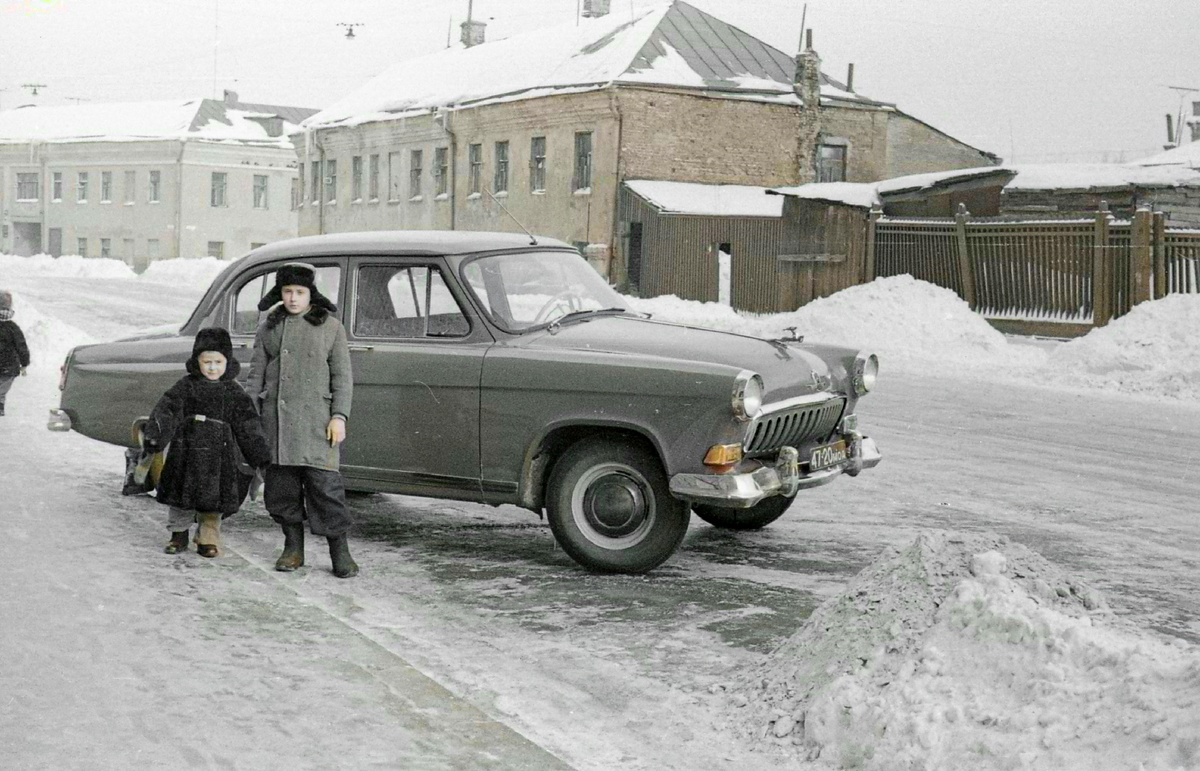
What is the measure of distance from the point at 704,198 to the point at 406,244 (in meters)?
29.4

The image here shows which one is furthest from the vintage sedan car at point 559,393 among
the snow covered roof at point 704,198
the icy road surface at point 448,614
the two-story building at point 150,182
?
the two-story building at point 150,182

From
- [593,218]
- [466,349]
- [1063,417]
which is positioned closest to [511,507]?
[466,349]

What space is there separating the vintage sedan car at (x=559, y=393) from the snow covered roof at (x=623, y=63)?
29.5 metres

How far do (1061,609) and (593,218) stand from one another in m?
33.4

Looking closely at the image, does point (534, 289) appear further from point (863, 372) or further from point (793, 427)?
point (863, 372)

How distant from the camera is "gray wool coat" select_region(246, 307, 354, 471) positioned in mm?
6875

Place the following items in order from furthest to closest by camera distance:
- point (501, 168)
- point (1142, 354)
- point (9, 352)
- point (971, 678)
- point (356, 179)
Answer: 1. point (356, 179)
2. point (501, 168)
3. point (1142, 354)
4. point (9, 352)
5. point (971, 678)

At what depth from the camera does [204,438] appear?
23.4 ft

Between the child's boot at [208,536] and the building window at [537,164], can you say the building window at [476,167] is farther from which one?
the child's boot at [208,536]

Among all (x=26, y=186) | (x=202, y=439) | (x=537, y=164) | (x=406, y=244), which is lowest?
(x=202, y=439)

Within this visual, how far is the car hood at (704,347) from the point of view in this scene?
684cm

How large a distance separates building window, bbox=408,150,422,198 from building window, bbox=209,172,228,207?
24.8 meters

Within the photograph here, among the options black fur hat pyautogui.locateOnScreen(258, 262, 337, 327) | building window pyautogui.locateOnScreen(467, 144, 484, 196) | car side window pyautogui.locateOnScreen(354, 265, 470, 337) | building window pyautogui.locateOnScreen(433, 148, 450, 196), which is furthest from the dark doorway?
black fur hat pyautogui.locateOnScreen(258, 262, 337, 327)

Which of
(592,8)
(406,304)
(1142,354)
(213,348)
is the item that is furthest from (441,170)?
(213,348)
